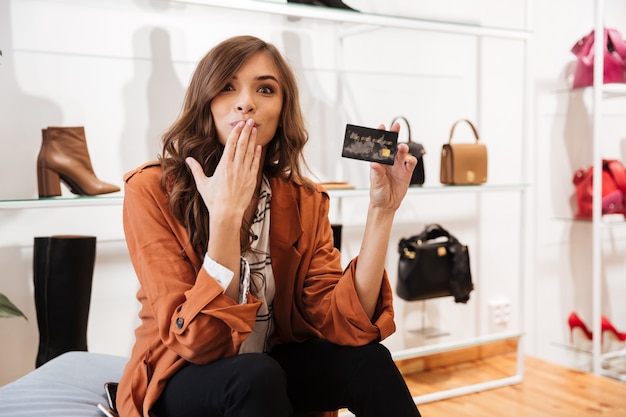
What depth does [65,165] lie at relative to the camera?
2.06m

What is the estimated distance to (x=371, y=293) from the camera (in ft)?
5.12

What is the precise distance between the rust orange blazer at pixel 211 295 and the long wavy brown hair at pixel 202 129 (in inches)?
1.3

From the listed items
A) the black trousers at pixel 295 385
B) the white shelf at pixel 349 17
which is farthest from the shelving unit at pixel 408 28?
the black trousers at pixel 295 385

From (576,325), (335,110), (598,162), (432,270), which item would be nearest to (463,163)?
(432,270)

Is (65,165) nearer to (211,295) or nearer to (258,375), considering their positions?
(211,295)

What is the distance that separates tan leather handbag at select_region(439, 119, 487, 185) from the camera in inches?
108

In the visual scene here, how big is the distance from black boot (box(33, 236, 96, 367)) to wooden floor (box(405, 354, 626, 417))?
1348 mm

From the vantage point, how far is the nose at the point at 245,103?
154 centimetres

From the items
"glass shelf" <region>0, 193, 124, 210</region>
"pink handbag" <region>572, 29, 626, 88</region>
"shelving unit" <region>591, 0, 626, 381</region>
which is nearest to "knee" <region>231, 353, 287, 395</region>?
"glass shelf" <region>0, 193, 124, 210</region>

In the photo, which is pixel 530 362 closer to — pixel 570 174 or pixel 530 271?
pixel 530 271

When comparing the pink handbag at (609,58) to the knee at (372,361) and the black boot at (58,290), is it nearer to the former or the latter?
the knee at (372,361)

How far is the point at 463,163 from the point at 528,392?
1000mm

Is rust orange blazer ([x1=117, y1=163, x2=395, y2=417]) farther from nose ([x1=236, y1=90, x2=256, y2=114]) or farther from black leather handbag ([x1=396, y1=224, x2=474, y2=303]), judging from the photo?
black leather handbag ([x1=396, y1=224, x2=474, y2=303])

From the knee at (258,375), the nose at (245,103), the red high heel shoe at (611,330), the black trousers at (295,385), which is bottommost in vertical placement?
the red high heel shoe at (611,330)
